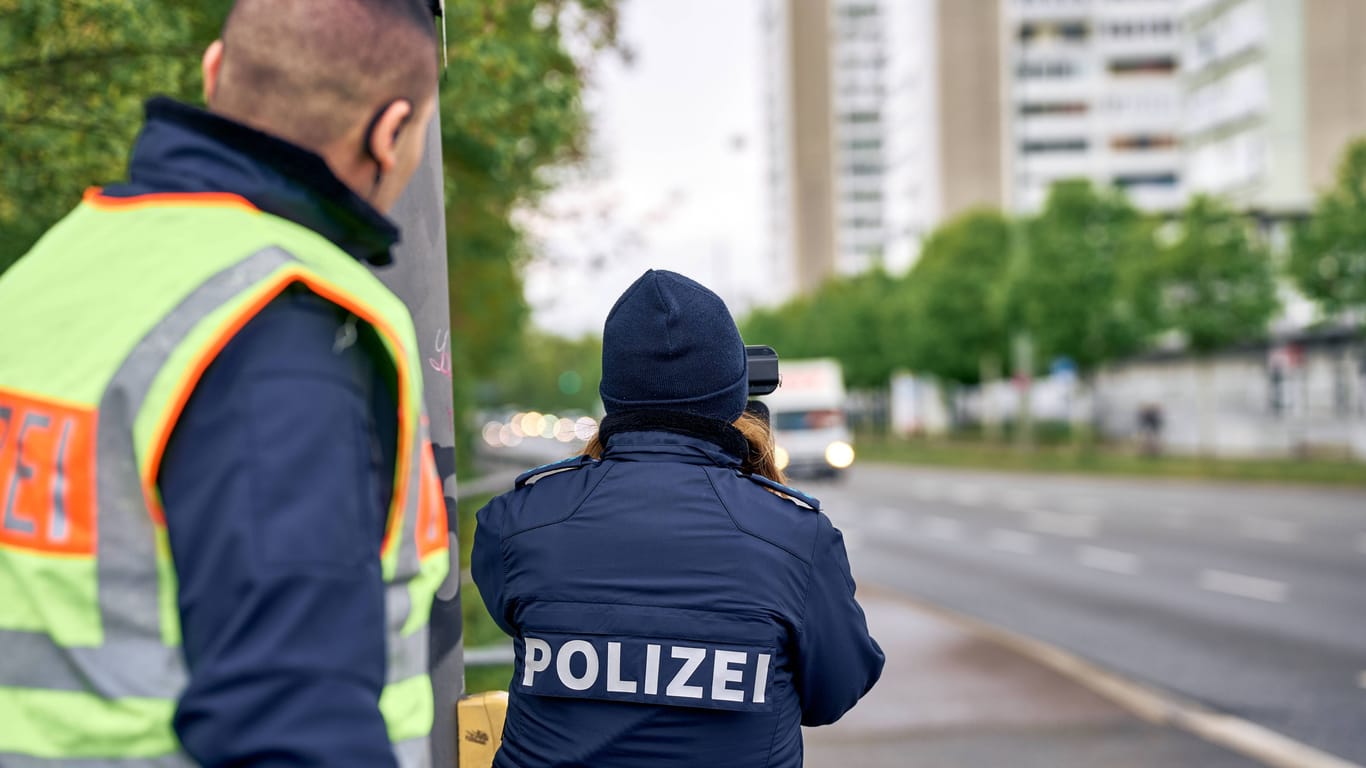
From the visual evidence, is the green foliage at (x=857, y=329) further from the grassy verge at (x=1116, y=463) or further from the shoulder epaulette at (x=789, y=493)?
the shoulder epaulette at (x=789, y=493)

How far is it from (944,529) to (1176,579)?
7974 millimetres

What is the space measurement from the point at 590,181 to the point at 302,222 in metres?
14.3

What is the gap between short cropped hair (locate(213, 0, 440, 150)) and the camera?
1.35m

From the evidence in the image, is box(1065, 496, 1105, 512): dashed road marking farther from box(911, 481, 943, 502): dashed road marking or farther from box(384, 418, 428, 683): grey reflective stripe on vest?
box(384, 418, 428, 683): grey reflective stripe on vest

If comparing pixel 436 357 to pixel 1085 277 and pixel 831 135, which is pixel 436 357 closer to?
pixel 1085 277

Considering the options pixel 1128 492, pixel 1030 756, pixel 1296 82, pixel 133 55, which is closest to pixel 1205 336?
pixel 1128 492

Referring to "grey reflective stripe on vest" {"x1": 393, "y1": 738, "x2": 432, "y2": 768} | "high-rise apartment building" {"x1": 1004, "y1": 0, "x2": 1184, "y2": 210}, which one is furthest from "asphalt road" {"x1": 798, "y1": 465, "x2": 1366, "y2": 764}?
"high-rise apartment building" {"x1": 1004, "y1": 0, "x2": 1184, "y2": 210}

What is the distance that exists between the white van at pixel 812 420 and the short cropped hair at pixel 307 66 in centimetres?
3634

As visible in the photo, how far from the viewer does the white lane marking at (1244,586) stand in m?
Answer: 14.1

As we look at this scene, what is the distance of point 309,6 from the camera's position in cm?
135

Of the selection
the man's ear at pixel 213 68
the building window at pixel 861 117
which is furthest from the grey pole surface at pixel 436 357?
the building window at pixel 861 117

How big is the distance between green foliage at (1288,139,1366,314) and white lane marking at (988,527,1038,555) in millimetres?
14937

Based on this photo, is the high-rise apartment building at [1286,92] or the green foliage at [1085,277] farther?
the high-rise apartment building at [1286,92]

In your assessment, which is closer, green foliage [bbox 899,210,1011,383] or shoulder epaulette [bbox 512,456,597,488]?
shoulder epaulette [bbox 512,456,597,488]
